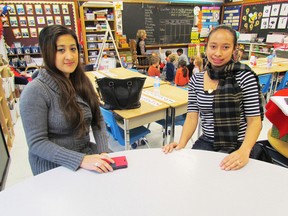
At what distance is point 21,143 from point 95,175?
237 cm

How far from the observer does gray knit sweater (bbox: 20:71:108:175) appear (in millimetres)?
1058

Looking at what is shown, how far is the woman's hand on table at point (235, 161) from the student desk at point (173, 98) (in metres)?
1.08

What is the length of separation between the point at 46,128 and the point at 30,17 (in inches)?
211

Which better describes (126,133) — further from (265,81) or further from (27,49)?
(27,49)

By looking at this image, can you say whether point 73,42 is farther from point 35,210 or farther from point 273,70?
point 273,70

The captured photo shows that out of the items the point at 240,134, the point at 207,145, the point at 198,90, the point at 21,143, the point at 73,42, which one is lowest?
the point at 21,143

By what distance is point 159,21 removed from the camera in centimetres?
688

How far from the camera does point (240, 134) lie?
1363 mm

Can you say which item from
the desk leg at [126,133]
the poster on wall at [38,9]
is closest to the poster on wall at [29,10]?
the poster on wall at [38,9]

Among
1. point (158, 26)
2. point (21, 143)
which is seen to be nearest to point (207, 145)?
point (21, 143)

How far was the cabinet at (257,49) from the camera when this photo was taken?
6246 millimetres

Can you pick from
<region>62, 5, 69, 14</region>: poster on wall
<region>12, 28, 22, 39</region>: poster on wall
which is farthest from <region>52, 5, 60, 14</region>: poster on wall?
<region>12, 28, 22, 39</region>: poster on wall

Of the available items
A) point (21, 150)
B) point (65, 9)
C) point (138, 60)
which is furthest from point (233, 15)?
point (21, 150)

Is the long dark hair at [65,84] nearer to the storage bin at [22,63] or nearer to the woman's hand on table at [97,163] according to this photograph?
the woman's hand on table at [97,163]
